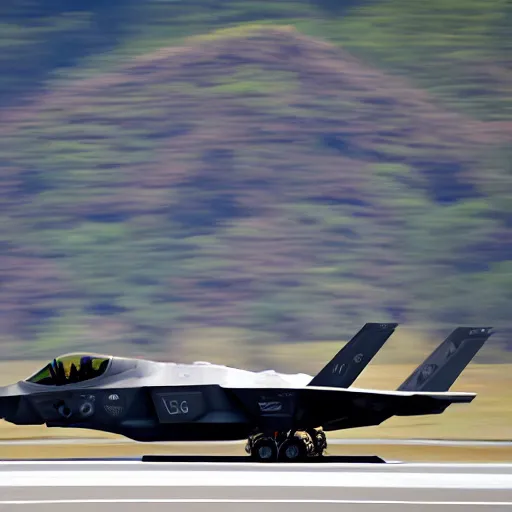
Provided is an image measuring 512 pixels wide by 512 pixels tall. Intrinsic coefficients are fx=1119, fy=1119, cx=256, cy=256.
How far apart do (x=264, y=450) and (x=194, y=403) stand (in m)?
1.58

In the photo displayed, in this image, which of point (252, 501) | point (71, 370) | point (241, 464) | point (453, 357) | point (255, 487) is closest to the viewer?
point (252, 501)

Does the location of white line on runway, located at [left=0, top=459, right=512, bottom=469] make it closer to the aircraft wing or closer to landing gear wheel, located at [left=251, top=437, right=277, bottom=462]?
landing gear wheel, located at [left=251, top=437, right=277, bottom=462]

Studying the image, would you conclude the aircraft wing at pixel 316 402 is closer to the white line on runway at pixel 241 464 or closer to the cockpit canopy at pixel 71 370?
the white line on runway at pixel 241 464

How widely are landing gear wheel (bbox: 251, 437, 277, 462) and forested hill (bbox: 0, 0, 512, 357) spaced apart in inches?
1170

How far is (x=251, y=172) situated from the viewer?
2213 inches

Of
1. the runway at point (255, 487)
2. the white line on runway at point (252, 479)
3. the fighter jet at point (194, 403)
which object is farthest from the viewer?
the fighter jet at point (194, 403)

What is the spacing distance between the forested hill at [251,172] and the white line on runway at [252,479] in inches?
1350

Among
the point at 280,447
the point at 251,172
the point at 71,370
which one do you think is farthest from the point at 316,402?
the point at 251,172

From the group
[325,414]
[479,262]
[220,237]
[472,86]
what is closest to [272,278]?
[220,237]

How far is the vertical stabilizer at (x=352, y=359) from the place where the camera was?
2294 cm

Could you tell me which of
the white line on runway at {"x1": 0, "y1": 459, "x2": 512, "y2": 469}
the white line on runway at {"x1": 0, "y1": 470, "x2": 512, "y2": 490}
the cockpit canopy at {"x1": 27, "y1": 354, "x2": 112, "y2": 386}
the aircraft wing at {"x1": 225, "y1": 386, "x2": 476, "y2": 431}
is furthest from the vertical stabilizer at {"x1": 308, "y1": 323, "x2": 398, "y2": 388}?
the white line on runway at {"x1": 0, "y1": 470, "x2": 512, "y2": 490}

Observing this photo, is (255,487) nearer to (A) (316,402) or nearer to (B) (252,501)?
(B) (252,501)

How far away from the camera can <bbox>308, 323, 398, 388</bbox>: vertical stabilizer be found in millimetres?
22938

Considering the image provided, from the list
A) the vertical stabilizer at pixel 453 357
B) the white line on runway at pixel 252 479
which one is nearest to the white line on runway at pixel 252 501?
the white line on runway at pixel 252 479
